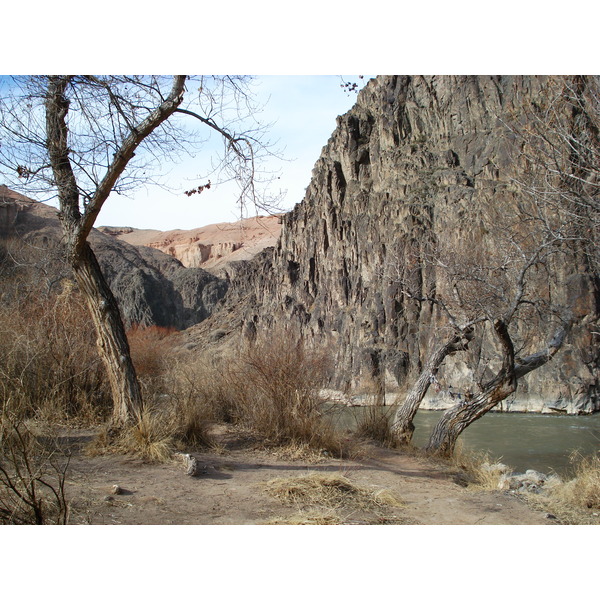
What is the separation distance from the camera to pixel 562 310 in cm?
Answer: 839

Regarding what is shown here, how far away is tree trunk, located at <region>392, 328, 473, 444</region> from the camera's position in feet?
25.3

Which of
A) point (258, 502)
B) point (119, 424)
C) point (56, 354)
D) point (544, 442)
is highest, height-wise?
point (56, 354)

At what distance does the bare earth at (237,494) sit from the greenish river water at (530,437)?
8292 mm

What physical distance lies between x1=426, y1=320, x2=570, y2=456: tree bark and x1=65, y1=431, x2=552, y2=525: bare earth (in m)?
1.61

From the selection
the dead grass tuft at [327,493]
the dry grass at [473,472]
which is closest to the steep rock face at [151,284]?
the dry grass at [473,472]

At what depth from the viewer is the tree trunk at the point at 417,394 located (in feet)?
25.3

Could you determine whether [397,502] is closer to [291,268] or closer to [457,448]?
[457,448]

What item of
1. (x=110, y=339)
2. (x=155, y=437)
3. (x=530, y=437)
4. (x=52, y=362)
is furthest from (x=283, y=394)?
(x=530, y=437)

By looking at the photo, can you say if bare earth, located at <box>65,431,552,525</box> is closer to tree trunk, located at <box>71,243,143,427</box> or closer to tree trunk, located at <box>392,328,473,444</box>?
tree trunk, located at <box>71,243,143,427</box>

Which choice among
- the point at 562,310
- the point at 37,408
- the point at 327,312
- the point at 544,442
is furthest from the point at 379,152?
the point at 37,408

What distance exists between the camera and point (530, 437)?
2462 cm

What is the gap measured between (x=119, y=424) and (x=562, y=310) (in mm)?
6652

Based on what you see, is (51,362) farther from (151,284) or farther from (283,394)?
Answer: (151,284)

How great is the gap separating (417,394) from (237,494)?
170 inches
